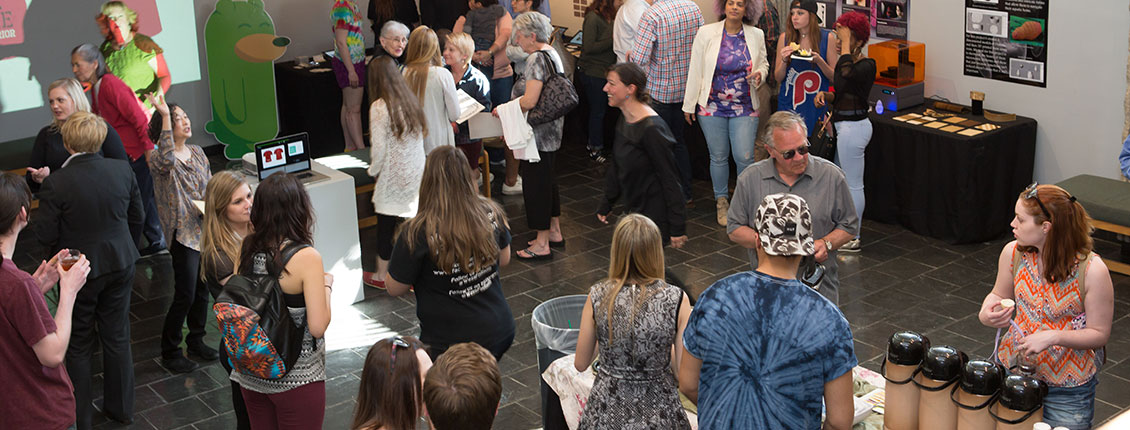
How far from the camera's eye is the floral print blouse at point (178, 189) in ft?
18.1

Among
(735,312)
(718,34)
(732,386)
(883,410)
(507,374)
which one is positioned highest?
(718,34)

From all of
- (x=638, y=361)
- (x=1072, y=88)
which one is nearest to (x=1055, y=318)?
(x=638, y=361)

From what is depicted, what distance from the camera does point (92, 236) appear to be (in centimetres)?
487

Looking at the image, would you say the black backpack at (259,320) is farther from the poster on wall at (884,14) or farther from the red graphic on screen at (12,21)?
the red graphic on screen at (12,21)

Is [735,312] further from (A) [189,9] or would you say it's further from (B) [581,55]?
(A) [189,9]

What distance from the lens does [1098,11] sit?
682 centimetres

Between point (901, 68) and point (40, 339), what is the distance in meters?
5.95

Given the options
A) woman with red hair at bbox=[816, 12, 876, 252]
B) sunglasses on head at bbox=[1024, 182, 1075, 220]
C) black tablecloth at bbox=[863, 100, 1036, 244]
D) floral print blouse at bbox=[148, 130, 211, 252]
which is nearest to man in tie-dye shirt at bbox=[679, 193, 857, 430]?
sunglasses on head at bbox=[1024, 182, 1075, 220]

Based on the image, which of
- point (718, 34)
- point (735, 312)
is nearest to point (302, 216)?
point (735, 312)

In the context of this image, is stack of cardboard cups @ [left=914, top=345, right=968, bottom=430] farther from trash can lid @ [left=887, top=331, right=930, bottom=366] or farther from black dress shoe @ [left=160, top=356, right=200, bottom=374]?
black dress shoe @ [left=160, top=356, right=200, bottom=374]

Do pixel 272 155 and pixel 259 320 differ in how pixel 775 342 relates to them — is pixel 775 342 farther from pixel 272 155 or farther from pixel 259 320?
pixel 272 155

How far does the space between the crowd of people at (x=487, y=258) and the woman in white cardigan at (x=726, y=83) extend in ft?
0.07

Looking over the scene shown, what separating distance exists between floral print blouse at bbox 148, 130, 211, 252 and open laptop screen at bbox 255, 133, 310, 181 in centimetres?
34

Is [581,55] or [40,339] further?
[581,55]
